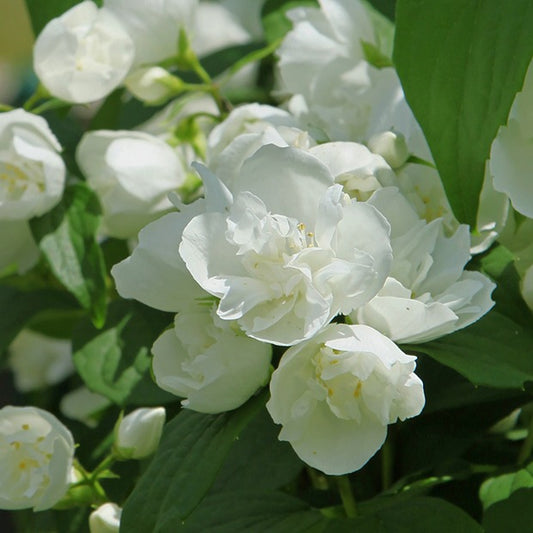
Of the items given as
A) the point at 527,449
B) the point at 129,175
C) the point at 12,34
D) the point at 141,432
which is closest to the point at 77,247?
the point at 129,175

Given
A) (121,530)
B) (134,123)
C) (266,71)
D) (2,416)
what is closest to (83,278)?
(2,416)

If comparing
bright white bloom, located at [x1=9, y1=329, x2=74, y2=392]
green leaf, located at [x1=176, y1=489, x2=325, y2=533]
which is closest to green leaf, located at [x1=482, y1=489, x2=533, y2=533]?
green leaf, located at [x1=176, y1=489, x2=325, y2=533]

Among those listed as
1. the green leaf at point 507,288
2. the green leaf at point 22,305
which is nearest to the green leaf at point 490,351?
the green leaf at point 507,288

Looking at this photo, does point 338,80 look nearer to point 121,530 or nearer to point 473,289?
point 473,289

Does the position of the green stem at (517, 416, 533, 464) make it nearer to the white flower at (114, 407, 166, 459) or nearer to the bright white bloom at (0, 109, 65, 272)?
the white flower at (114, 407, 166, 459)

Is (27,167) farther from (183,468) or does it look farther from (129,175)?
(183,468)
